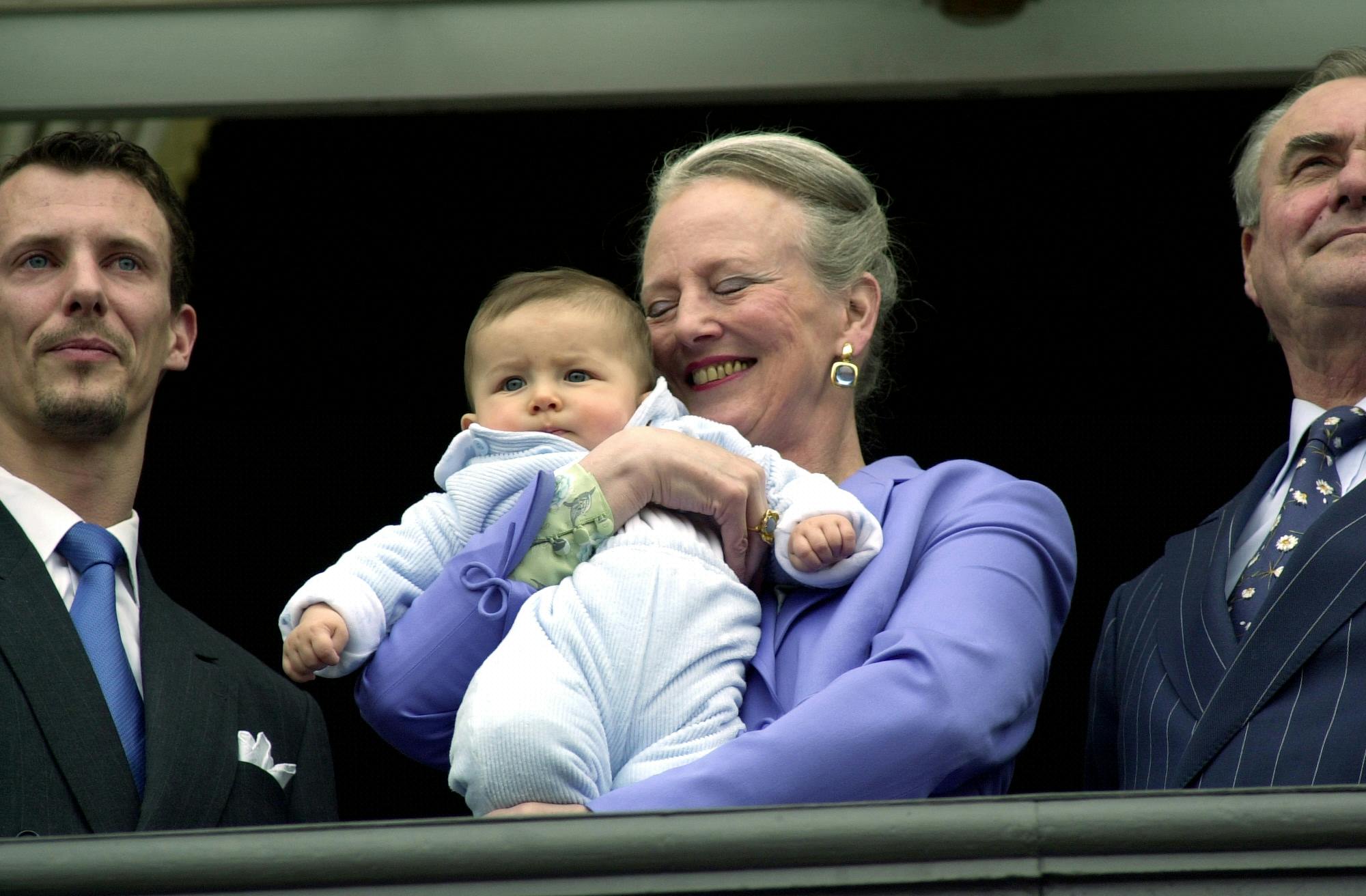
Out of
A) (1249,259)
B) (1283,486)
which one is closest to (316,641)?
(1283,486)

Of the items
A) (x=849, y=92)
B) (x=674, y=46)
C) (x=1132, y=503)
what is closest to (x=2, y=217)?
(x=674, y=46)

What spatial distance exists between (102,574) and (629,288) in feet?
9.39

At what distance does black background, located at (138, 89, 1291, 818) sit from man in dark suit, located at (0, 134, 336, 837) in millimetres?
1513

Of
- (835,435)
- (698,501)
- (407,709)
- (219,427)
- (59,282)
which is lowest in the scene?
(407,709)

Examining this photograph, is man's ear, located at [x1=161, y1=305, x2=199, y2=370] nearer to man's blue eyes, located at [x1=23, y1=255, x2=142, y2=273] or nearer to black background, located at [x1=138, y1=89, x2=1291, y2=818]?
man's blue eyes, located at [x1=23, y1=255, x2=142, y2=273]

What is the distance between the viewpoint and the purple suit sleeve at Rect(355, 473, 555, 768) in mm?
2428

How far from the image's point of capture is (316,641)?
2.42m

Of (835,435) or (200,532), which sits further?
(200,532)

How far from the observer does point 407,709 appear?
2.44m

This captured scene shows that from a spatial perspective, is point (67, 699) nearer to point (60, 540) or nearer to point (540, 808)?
point (60, 540)

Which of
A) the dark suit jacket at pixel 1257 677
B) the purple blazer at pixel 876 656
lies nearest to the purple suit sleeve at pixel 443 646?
the purple blazer at pixel 876 656

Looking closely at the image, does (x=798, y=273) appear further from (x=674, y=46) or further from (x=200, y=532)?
(x=200, y=532)

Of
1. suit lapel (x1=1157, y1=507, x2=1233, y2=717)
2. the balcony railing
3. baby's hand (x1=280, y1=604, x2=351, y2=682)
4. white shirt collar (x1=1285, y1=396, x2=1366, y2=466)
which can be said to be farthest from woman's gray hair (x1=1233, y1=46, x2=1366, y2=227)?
baby's hand (x1=280, y1=604, x2=351, y2=682)

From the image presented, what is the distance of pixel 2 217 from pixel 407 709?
151 centimetres
